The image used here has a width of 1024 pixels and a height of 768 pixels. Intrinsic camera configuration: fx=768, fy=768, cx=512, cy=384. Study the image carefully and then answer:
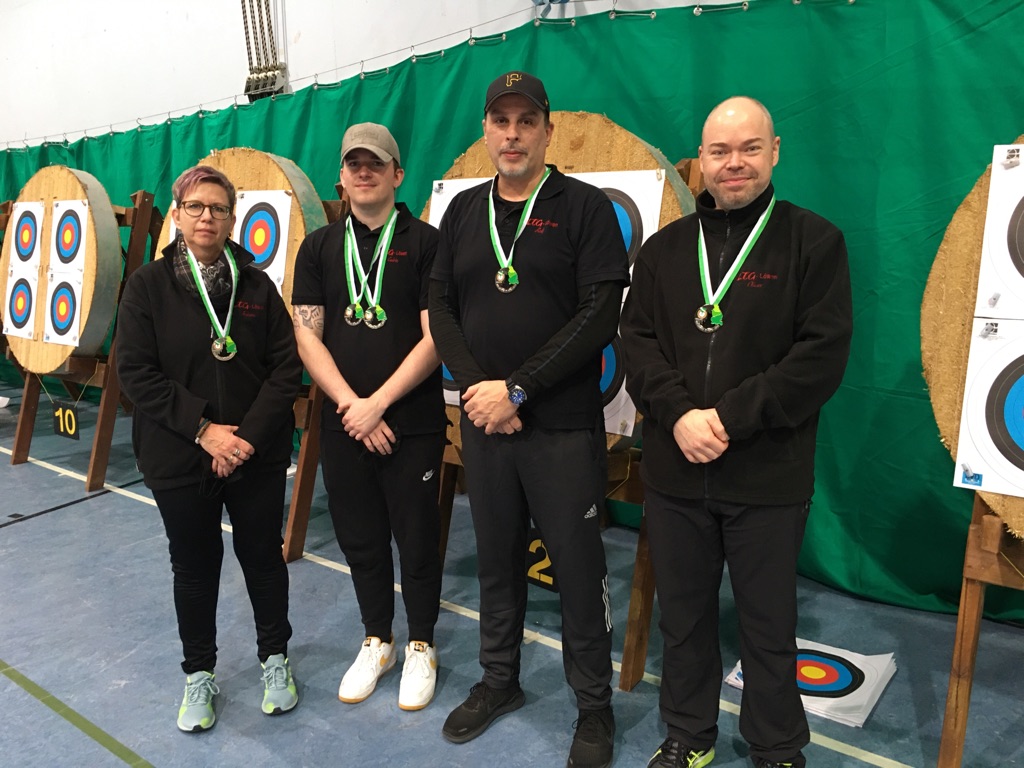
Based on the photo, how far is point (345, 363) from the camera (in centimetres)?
207

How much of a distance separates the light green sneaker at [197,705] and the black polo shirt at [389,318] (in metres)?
0.75

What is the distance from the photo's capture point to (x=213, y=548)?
1.96 meters

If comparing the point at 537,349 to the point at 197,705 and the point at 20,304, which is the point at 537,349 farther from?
the point at 20,304

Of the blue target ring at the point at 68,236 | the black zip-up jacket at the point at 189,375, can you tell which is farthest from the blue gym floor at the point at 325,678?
the blue target ring at the point at 68,236

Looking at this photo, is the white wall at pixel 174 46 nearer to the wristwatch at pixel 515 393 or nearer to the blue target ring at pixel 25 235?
the blue target ring at pixel 25 235

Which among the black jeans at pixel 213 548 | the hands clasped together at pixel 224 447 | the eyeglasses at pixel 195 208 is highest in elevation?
the eyeglasses at pixel 195 208

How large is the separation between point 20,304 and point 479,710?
3787 mm

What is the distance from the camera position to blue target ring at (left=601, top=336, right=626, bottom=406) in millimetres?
2262

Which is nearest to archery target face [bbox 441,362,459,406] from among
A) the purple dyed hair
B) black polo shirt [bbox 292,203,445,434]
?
black polo shirt [bbox 292,203,445,434]

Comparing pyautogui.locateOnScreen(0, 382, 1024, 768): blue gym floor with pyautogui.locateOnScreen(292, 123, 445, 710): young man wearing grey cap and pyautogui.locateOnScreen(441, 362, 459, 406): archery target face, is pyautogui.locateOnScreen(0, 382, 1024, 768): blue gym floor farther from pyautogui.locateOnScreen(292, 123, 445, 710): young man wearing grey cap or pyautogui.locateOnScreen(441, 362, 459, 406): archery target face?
pyautogui.locateOnScreen(441, 362, 459, 406): archery target face

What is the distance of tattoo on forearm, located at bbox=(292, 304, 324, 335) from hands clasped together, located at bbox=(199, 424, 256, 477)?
0.39 m

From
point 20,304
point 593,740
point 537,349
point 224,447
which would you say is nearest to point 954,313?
point 537,349

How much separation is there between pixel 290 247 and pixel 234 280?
1.23 metres

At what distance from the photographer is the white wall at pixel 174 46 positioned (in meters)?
3.87
